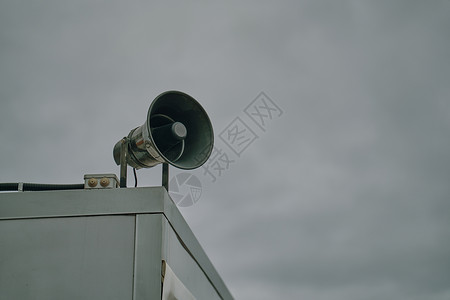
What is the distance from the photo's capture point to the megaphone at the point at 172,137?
2.91 metres

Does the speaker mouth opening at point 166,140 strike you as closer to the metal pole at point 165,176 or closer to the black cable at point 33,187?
the metal pole at point 165,176

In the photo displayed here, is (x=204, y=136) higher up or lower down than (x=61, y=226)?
higher up

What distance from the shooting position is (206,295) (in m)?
3.43

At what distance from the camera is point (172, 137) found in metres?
3.03

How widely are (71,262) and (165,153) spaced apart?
996 millimetres

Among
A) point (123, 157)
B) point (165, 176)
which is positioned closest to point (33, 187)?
point (123, 157)

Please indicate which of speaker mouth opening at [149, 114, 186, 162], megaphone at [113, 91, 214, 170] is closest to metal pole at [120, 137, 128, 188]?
megaphone at [113, 91, 214, 170]

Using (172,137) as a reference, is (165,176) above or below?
below

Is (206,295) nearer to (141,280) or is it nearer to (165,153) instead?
(165,153)

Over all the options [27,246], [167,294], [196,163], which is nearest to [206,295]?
[196,163]

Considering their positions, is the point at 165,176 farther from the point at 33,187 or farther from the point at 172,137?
the point at 33,187

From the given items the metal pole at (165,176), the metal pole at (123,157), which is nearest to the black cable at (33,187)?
the metal pole at (123,157)

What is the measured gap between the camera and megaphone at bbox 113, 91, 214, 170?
9.55 feet

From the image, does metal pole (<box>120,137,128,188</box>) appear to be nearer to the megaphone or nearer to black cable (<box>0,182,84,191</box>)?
the megaphone
